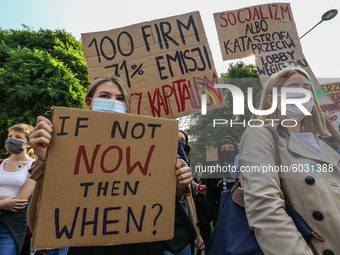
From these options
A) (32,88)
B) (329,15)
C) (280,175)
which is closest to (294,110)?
(280,175)

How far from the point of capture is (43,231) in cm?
113

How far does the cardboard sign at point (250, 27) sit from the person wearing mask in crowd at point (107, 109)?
93.0 inches

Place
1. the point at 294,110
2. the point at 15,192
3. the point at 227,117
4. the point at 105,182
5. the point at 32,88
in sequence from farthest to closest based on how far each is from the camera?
the point at 227,117 < the point at 32,88 < the point at 15,192 < the point at 294,110 < the point at 105,182

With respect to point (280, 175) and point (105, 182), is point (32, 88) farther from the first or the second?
point (280, 175)

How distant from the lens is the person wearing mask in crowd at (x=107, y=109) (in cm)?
121

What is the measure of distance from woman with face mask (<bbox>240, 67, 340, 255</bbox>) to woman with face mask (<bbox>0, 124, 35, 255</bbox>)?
7.54 feet

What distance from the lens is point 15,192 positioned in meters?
2.67

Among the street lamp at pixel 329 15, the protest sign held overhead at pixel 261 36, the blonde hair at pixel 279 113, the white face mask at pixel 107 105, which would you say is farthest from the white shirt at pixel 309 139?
the street lamp at pixel 329 15

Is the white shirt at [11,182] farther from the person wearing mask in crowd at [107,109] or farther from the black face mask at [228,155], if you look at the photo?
the black face mask at [228,155]

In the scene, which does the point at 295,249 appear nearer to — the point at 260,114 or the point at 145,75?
the point at 260,114

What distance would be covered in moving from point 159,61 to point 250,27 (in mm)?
1816

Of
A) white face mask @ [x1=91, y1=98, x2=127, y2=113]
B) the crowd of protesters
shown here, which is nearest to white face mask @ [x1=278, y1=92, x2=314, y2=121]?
the crowd of protesters

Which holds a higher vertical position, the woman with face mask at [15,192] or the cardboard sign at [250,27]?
the cardboard sign at [250,27]

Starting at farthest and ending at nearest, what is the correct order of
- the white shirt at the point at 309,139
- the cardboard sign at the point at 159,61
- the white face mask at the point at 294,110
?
the cardboard sign at the point at 159,61
the white face mask at the point at 294,110
the white shirt at the point at 309,139
